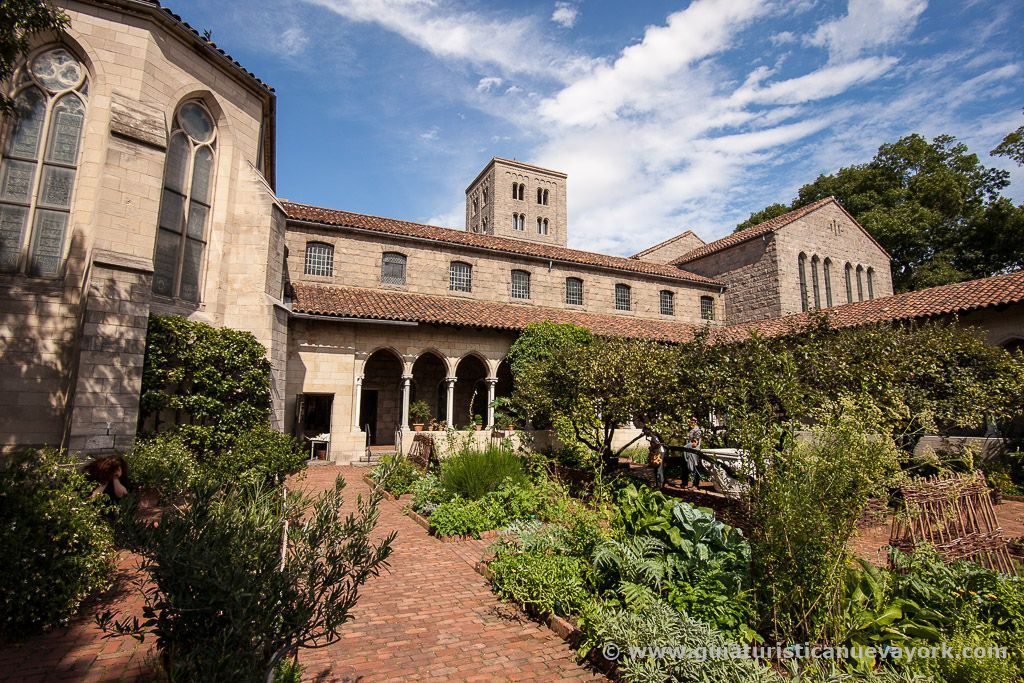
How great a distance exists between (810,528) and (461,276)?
1954 cm

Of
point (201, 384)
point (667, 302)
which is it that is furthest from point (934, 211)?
point (201, 384)

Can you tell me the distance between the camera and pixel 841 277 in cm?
2802

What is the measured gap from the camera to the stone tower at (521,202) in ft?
164

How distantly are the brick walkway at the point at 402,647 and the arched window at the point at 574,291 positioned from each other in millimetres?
19209

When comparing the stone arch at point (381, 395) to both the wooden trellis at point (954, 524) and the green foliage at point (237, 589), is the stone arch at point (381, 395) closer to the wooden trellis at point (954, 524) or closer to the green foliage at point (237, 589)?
the wooden trellis at point (954, 524)

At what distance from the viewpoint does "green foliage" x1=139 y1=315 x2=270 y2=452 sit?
1045 cm

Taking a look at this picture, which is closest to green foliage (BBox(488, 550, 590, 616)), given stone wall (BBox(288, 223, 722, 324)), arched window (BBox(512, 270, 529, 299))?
stone wall (BBox(288, 223, 722, 324))

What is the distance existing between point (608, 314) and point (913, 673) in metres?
21.7

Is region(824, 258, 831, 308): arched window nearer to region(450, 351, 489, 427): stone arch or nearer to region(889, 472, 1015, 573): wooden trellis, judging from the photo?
region(450, 351, 489, 427): stone arch

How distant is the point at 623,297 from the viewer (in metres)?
25.8

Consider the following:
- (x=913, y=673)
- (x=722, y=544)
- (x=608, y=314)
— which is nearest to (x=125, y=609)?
(x=722, y=544)

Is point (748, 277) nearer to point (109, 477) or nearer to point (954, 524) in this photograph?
point (954, 524)

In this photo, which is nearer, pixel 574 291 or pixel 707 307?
pixel 574 291

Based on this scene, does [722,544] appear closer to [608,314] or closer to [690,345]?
[690,345]
